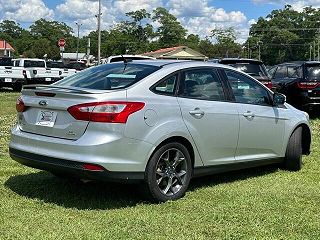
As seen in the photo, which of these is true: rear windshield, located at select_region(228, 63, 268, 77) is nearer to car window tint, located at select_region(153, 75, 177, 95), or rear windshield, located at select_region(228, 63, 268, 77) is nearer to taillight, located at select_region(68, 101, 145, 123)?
car window tint, located at select_region(153, 75, 177, 95)

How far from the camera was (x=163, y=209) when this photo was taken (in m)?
5.43

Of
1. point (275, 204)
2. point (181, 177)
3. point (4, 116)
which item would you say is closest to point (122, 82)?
point (181, 177)

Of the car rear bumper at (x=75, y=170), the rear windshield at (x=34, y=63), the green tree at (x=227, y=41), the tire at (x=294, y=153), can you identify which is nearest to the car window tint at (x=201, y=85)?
the car rear bumper at (x=75, y=170)

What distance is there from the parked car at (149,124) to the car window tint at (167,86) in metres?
0.01

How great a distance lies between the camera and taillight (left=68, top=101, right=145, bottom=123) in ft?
16.9

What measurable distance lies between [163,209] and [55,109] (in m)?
1.50

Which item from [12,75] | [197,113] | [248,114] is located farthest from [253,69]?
[12,75]

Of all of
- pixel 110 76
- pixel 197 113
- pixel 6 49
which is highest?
pixel 6 49

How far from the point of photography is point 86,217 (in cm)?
512

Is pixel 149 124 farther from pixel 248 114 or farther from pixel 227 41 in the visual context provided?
pixel 227 41

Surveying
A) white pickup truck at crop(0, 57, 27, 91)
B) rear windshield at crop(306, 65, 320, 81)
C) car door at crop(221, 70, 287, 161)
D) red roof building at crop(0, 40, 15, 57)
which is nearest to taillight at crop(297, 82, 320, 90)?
rear windshield at crop(306, 65, 320, 81)

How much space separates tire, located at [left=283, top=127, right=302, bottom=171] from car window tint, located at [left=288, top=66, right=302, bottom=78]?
259 inches

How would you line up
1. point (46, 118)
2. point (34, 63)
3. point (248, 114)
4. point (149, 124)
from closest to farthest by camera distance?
point (149, 124), point (46, 118), point (248, 114), point (34, 63)

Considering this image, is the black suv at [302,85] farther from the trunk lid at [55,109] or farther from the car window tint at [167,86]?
the trunk lid at [55,109]
